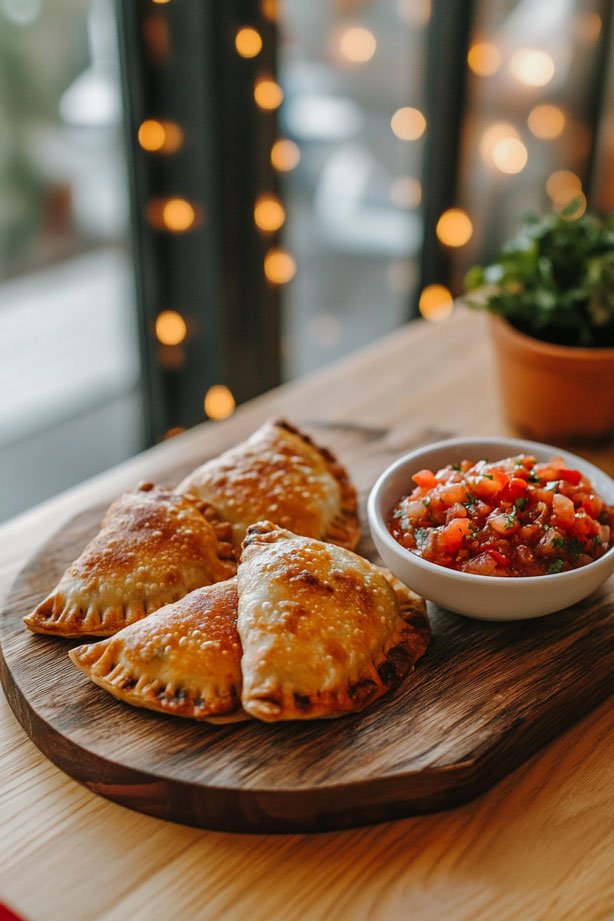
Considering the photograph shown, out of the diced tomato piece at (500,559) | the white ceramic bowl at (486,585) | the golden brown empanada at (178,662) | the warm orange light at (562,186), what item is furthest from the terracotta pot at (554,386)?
the warm orange light at (562,186)

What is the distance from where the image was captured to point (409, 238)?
12.8 ft

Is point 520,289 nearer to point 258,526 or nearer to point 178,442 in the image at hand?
point 178,442

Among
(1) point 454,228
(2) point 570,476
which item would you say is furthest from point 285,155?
(2) point 570,476

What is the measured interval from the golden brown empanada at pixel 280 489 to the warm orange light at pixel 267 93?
1.34 m

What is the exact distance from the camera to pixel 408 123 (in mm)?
3582

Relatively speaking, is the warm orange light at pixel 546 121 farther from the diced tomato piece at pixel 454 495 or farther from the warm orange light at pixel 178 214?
the diced tomato piece at pixel 454 495

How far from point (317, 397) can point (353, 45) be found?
1.74 meters

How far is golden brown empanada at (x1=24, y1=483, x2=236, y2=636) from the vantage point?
4.53 ft

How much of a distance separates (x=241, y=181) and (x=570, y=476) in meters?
1.64

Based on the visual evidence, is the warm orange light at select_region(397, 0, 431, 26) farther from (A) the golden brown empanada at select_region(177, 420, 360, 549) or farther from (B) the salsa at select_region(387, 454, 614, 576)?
(B) the salsa at select_region(387, 454, 614, 576)

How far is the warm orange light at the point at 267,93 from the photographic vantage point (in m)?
2.65

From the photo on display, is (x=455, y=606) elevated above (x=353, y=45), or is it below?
below

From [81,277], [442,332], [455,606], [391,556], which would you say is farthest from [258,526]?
[81,277]

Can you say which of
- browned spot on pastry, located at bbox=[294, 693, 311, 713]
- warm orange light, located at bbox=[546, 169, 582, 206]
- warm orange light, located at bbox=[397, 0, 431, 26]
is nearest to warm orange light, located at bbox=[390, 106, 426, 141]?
warm orange light, located at bbox=[397, 0, 431, 26]
